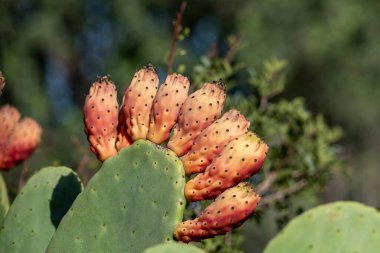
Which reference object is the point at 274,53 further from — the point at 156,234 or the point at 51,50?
the point at 156,234

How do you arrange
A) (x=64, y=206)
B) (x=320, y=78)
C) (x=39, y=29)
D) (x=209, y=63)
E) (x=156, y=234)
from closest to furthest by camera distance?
(x=156, y=234) → (x=64, y=206) → (x=209, y=63) → (x=39, y=29) → (x=320, y=78)

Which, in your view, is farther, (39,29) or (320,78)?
(320,78)

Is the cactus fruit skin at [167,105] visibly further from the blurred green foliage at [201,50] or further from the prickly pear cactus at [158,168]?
Answer: the blurred green foliage at [201,50]

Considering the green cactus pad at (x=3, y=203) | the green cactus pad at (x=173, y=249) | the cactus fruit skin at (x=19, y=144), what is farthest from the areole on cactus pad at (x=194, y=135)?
the cactus fruit skin at (x=19, y=144)

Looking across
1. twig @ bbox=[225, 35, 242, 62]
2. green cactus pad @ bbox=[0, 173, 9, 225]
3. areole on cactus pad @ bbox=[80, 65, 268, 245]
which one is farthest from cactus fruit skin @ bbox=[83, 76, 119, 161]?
twig @ bbox=[225, 35, 242, 62]

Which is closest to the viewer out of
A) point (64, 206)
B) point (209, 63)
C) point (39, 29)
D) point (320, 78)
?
point (64, 206)

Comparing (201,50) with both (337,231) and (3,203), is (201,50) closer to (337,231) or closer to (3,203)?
(3,203)

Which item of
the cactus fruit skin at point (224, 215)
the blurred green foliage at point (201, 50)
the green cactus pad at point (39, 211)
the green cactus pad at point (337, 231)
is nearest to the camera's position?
the cactus fruit skin at point (224, 215)

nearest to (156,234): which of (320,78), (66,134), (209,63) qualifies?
(209,63)
